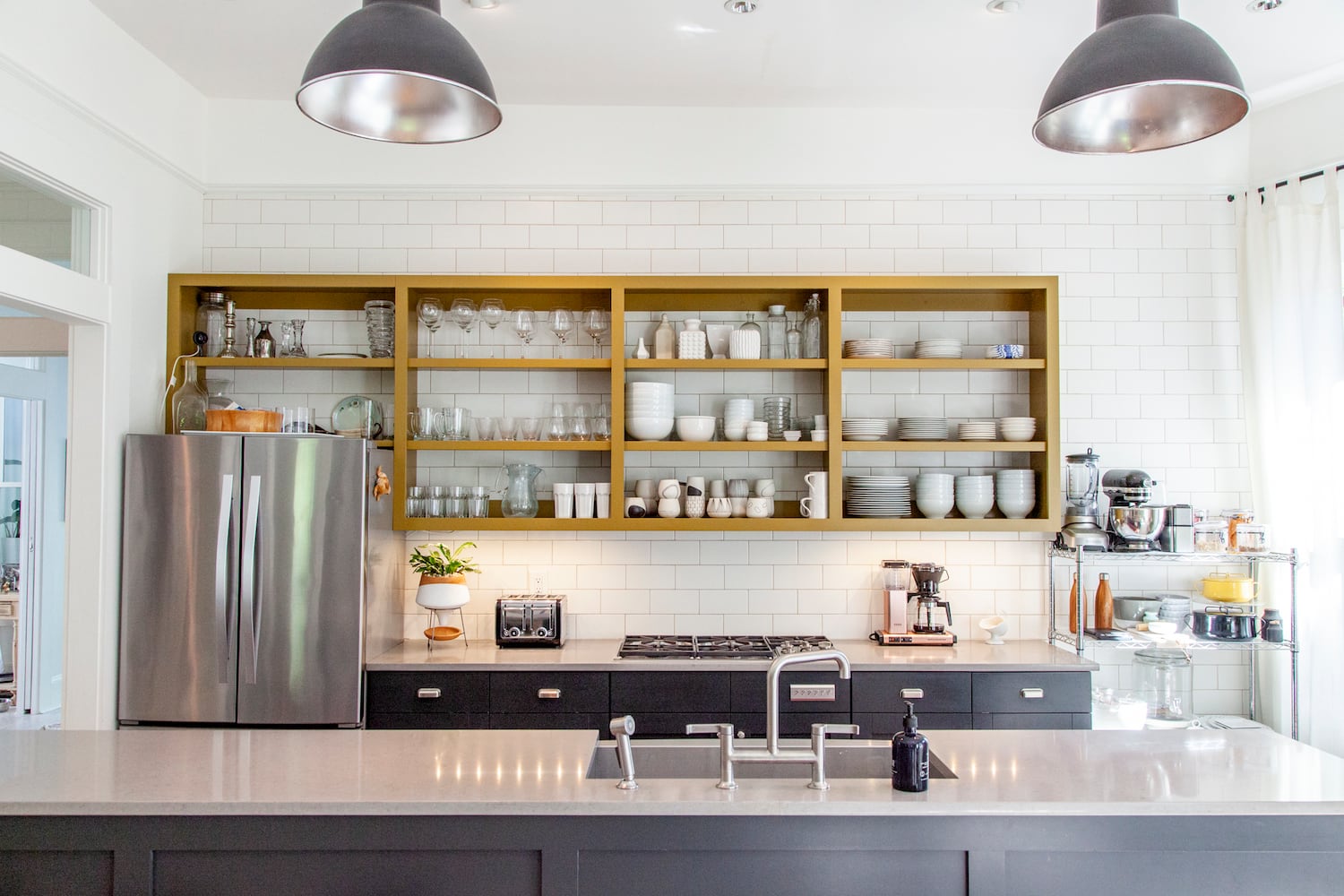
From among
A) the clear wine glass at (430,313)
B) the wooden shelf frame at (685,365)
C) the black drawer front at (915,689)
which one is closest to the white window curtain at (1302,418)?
the wooden shelf frame at (685,365)

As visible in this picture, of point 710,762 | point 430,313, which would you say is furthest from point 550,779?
point 430,313

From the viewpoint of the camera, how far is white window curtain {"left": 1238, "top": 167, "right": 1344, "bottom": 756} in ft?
12.4

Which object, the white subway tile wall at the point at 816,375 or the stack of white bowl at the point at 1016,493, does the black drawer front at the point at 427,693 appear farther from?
the stack of white bowl at the point at 1016,493

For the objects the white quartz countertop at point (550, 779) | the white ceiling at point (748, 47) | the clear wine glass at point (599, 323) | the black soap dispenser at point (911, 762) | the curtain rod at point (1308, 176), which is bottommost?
the white quartz countertop at point (550, 779)

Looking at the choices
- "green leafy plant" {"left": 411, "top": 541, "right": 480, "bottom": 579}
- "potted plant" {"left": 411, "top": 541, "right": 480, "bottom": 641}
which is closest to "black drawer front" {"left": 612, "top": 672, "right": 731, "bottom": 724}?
"potted plant" {"left": 411, "top": 541, "right": 480, "bottom": 641}

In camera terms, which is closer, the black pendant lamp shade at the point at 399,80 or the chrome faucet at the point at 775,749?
the black pendant lamp shade at the point at 399,80

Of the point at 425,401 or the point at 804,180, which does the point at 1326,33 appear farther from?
the point at 425,401

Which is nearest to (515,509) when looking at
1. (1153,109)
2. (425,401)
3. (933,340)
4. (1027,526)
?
(425,401)

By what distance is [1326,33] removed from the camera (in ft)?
11.6

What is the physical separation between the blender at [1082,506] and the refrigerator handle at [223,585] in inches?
132

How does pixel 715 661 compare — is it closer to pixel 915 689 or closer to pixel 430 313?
pixel 915 689

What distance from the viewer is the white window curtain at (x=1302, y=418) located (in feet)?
12.4

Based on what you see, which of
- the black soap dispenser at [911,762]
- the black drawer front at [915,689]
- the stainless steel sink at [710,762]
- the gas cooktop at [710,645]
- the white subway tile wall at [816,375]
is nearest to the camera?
the black soap dispenser at [911,762]

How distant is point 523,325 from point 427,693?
5.15 feet
